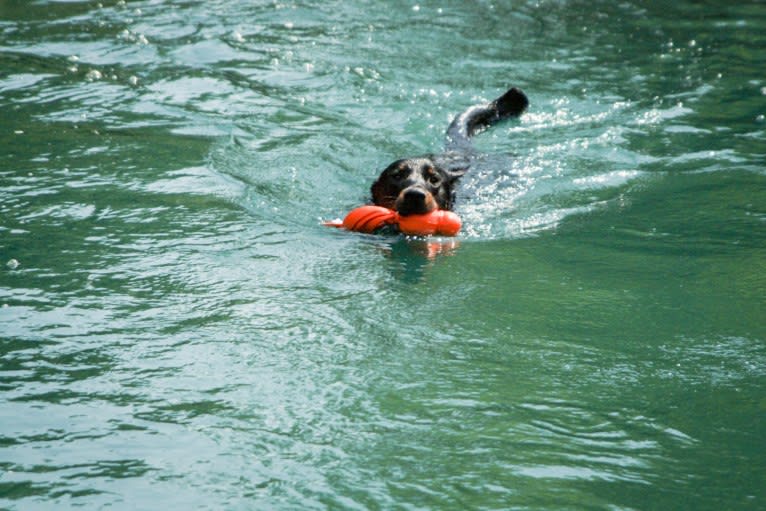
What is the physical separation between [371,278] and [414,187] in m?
0.97

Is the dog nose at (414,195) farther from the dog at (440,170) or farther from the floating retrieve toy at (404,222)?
the floating retrieve toy at (404,222)

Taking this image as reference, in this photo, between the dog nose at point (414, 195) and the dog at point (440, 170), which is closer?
the dog nose at point (414, 195)

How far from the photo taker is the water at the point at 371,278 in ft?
12.3

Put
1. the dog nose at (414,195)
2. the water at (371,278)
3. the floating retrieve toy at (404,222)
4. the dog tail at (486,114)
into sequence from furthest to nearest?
the dog tail at (486,114), the floating retrieve toy at (404,222), the dog nose at (414,195), the water at (371,278)

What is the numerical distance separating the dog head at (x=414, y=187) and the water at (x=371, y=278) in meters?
0.29

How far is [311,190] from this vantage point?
24.7 ft

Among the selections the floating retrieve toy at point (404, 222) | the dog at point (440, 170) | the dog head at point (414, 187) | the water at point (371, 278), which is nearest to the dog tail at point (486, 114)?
the dog at point (440, 170)

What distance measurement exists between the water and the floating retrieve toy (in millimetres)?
137

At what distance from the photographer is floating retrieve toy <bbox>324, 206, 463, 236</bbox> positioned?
21.0 ft

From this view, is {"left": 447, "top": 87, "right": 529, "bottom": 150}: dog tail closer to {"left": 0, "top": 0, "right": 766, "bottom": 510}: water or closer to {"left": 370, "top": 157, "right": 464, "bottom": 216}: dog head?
{"left": 0, "top": 0, "right": 766, "bottom": 510}: water

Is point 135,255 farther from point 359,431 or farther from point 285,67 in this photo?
point 285,67

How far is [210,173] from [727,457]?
15.8 ft

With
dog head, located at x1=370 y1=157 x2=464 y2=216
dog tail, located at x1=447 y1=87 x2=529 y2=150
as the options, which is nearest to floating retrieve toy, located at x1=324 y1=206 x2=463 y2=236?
dog head, located at x1=370 y1=157 x2=464 y2=216

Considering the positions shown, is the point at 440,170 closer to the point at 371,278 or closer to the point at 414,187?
the point at 414,187
